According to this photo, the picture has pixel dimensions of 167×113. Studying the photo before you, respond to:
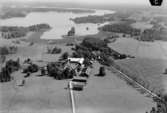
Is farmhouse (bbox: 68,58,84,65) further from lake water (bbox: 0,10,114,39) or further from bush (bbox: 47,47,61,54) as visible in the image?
lake water (bbox: 0,10,114,39)

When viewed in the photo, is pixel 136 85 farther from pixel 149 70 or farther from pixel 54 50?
pixel 54 50

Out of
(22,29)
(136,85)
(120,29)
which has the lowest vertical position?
(136,85)

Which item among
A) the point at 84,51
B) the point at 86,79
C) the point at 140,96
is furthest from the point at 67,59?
the point at 140,96

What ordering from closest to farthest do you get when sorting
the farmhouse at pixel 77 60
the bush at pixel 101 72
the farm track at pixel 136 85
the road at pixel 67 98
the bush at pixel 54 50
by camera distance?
the road at pixel 67 98
the farm track at pixel 136 85
the bush at pixel 101 72
the farmhouse at pixel 77 60
the bush at pixel 54 50

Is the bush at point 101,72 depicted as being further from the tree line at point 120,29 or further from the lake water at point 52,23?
the tree line at point 120,29

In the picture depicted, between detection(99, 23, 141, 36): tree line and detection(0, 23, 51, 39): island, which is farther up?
detection(0, 23, 51, 39): island

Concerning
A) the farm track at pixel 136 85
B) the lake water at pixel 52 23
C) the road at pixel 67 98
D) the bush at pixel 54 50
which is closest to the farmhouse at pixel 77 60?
the farm track at pixel 136 85

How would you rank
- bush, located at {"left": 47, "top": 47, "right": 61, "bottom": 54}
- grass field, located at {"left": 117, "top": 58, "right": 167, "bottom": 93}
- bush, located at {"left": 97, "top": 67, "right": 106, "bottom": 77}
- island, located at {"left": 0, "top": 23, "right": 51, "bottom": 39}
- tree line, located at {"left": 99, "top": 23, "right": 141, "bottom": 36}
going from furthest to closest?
1. tree line, located at {"left": 99, "top": 23, "right": 141, "bottom": 36}
2. island, located at {"left": 0, "top": 23, "right": 51, "bottom": 39}
3. bush, located at {"left": 47, "top": 47, "right": 61, "bottom": 54}
4. bush, located at {"left": 97, "top": 67, "right": 106, "bottom": 77}
5. grass field, located at {"left": 117, "top": 58, "right": 167, "bottom": 93}

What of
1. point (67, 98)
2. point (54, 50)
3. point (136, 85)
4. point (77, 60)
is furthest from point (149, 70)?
point (54, 50)

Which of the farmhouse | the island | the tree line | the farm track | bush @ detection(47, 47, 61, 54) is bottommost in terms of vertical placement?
the farm track

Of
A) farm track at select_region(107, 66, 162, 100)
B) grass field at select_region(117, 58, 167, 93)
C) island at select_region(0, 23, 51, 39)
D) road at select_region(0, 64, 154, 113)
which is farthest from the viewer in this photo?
island at select_region(0, 23, 51, 39)

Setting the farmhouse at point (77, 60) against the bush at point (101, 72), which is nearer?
the bush at point (101, 72)

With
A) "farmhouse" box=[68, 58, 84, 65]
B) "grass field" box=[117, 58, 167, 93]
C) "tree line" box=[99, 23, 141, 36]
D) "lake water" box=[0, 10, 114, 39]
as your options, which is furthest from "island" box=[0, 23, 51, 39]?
"grass field" box=[117, 58, 167, 93]

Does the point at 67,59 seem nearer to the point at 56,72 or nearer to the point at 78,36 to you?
the point at 56,72
